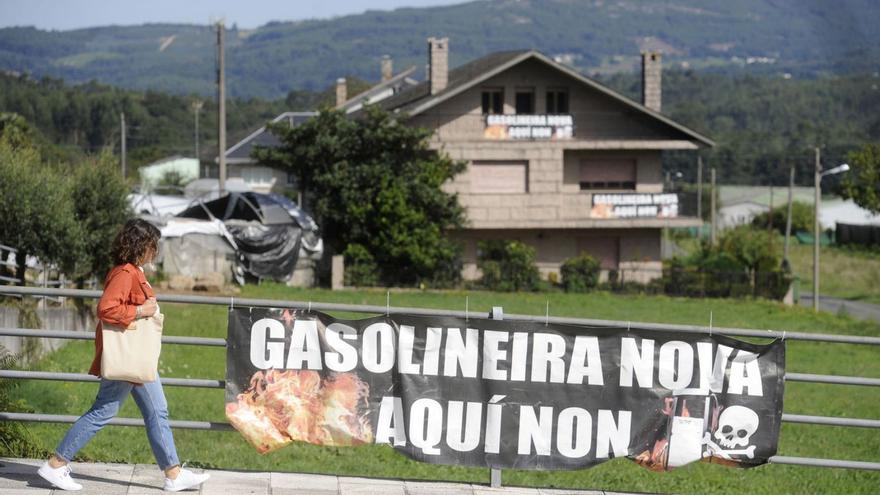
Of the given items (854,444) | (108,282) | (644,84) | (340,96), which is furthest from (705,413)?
(340,96)

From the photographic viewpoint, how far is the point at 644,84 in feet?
169

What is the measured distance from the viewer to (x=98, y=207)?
1005 inches

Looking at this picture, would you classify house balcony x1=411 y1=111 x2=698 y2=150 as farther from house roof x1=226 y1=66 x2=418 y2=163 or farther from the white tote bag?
the white tote bag

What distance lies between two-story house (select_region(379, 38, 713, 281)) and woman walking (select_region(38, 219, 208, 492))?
38318mm

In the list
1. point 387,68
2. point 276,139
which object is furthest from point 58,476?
point 387,68

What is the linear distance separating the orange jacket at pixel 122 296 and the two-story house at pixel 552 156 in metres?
38.4

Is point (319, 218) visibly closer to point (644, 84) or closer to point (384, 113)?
point (384, 113)

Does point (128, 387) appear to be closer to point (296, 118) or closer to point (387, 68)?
point (296, 118)

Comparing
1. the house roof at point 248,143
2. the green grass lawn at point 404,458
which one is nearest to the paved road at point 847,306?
the green grass lawn at point 404,458

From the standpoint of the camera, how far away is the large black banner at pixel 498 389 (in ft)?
27.6

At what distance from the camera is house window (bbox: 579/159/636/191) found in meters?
48.9

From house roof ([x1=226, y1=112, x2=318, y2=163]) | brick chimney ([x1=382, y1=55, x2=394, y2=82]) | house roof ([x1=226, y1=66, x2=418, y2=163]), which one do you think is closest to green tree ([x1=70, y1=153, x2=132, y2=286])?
house roof ([x1=226, y1=66, x2=418, y2=163])

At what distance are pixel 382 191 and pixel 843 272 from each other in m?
36.1

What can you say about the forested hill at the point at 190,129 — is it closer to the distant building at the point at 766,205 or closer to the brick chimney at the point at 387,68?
the distant building at the point at 766,205
